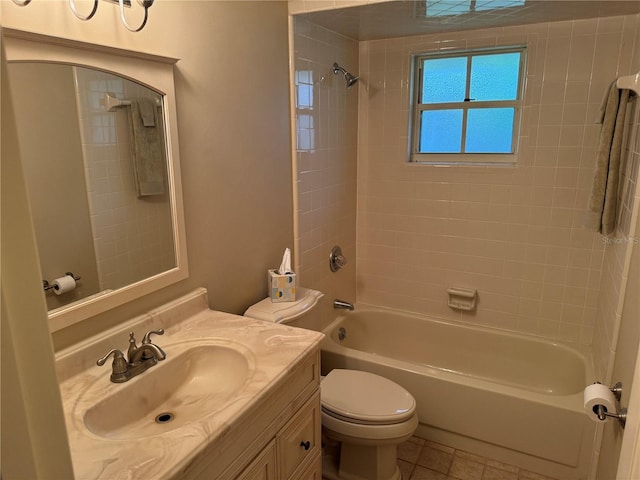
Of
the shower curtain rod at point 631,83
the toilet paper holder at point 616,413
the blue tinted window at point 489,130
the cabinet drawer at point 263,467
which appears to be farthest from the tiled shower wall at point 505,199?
the cabinet drawer at point 263,467

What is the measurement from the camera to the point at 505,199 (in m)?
2.64

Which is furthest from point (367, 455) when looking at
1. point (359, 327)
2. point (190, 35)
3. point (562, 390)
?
point (190, 35)

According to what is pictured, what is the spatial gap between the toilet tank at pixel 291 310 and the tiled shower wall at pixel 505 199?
101 cm

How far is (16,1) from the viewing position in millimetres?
1044

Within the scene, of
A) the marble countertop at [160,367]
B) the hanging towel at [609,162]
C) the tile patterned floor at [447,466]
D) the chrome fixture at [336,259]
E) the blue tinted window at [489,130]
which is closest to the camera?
the marble countertop at [160,367]

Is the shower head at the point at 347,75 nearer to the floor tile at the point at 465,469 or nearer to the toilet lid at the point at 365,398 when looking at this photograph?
the toilet lid at the point at 365,398

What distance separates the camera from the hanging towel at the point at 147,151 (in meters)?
1.47

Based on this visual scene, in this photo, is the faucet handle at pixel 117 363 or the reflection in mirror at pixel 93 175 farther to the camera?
the faucet handle at pixel 117 363

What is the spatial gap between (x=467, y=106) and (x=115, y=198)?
211cm

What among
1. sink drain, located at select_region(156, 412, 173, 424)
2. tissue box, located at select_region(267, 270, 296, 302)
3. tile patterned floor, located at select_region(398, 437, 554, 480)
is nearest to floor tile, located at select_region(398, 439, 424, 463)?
tile patterned floor, located at select_region(398, 437, 554, 480)

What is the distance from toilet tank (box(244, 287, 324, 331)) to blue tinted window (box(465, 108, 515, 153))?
1394 millimetres

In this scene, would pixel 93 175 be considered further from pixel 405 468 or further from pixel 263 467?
pixel 405 468

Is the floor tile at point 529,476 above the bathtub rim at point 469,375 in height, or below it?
below

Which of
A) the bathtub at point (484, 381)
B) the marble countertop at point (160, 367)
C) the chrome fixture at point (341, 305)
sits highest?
the marble countertop at point (160, 367)
